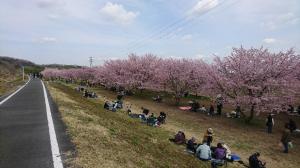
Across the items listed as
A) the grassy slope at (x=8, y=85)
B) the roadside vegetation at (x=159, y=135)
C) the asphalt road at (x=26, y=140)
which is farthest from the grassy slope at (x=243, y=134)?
the grassy slope at (x=8, y=85)

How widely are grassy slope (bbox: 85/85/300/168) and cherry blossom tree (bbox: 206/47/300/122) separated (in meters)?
2.42

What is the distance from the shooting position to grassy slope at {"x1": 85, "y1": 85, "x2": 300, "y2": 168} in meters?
21.1

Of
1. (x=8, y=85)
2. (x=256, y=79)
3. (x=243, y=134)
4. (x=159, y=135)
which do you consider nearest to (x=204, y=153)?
(x=159, y=135)

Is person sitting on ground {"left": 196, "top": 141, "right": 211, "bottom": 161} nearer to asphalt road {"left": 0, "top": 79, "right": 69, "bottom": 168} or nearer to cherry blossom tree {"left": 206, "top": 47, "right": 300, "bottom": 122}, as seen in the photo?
asphalt road {"left": 0, "top": 79, "right": 69, "bottom": 168}

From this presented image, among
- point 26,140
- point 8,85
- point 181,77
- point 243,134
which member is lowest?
point 243,134

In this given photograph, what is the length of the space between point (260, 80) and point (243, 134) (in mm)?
7902

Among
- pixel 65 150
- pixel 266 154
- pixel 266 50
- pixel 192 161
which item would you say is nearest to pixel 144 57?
pixel 266 50

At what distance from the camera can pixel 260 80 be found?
33156mm

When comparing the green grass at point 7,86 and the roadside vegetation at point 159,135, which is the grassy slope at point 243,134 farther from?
the green grass at point 7,86

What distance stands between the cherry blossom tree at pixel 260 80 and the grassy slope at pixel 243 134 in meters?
2.42

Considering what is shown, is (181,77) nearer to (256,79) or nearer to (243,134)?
(256,79)

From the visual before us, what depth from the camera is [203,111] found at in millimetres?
40219

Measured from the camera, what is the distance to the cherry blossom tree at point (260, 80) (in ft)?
106

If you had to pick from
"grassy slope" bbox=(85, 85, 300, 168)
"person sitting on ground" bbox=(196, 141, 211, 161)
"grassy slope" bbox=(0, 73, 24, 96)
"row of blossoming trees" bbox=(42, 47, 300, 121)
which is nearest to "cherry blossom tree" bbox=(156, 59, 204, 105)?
"row of blossoming trees" bbox=(42, 47, 300, 121)
